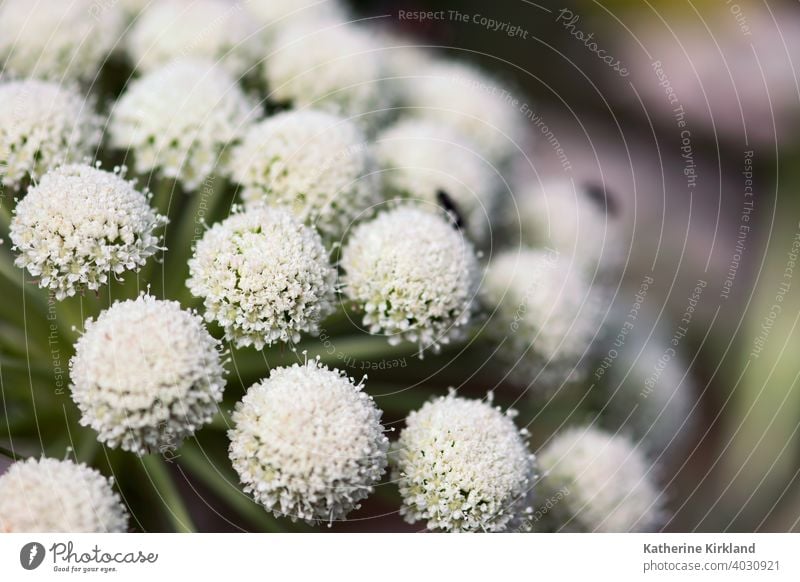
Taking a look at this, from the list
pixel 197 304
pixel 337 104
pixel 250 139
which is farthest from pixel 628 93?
pixel 197 304

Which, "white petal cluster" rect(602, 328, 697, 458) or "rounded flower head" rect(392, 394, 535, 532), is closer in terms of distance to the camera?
"rounded flower head" rect(392, 394, 535, 532)

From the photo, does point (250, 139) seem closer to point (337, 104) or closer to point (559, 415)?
point (337, 104)

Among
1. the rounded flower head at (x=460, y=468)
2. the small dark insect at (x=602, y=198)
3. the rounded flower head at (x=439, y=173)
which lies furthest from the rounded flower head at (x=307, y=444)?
the small dark insect at (x=602, y=198)

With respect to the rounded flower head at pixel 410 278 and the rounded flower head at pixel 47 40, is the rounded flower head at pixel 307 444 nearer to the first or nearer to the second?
the rounded flower head at pixel 410 278
